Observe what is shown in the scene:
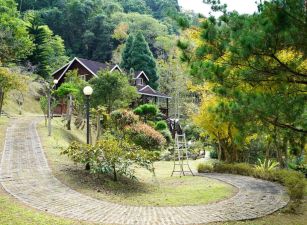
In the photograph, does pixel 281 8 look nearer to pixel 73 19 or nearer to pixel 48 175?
pixel 48 175

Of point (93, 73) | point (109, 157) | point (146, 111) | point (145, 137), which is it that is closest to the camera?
point (109, 157)

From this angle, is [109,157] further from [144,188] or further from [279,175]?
[279,175]

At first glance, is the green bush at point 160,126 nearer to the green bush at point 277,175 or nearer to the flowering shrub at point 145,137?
the flowering shrub at point 145,137

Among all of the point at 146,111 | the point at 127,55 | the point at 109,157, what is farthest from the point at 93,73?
the point at 109,157

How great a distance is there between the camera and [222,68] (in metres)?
6.26

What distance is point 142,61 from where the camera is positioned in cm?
4038

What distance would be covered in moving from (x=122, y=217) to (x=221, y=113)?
2.84 m

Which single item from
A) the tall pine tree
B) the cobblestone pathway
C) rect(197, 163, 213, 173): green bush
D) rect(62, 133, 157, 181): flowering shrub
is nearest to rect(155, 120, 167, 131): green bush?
rect(197, 163, 213, 173): green bush

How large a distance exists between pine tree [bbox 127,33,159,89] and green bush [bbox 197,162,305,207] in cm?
2725

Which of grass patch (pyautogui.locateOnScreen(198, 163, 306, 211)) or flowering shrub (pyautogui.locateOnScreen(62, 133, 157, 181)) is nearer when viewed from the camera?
grass patch (pyautogui.locateOnScreen(198, 163, 306, 211))

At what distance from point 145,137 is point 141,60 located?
20.6m

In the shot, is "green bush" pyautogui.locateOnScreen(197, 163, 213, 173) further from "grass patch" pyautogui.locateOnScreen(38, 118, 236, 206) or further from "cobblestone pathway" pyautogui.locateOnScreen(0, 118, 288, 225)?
"cobblestone pathway" pyautogui.locateOnScreen(0, 118, 288, 225)

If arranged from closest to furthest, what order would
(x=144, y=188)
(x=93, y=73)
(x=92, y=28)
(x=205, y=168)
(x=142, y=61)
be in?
(x=144, y=188) → (x=205, y=168) → (x=93, y=73) → (x=142, y=61) → (x=92, y=28)

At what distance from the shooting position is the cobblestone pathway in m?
6.74
